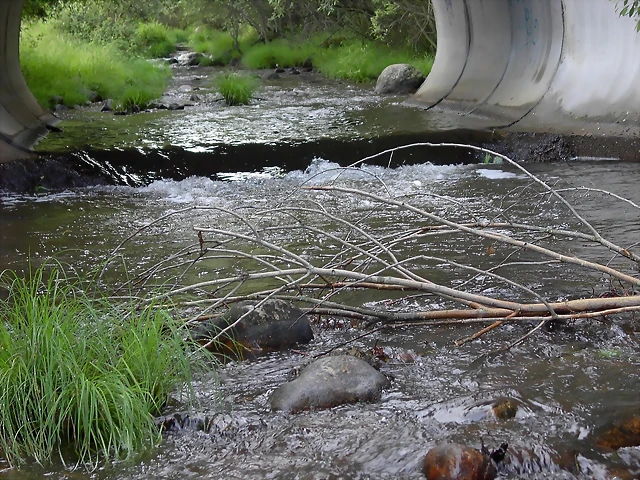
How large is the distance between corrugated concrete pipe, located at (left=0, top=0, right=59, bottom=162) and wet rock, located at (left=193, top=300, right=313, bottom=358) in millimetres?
6526

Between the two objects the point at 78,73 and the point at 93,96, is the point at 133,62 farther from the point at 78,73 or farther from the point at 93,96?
the point at 93,96

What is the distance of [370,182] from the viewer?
9.19 m

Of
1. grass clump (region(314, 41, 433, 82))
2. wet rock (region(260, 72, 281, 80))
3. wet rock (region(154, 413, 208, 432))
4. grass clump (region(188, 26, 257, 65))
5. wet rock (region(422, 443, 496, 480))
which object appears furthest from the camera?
grass clump (region(188, 26, 257, 65))

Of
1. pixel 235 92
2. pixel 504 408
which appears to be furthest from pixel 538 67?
pixel 504 408

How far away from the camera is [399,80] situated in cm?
1700

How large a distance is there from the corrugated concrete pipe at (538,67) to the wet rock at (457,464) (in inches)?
282

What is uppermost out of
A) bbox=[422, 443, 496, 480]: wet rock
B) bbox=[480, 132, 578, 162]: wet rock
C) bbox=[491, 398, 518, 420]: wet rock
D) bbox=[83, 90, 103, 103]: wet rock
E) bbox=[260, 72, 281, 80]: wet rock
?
bbox=[83, 90, 103, 103]: wet rock

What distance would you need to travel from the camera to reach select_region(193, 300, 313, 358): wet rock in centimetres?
416

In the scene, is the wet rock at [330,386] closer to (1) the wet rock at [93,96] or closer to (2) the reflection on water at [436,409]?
(2) the reflection on water at [436,409]

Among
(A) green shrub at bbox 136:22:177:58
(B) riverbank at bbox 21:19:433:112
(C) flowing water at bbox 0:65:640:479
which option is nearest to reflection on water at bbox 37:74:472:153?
(B) riverbank at bbox 21:19:433:112

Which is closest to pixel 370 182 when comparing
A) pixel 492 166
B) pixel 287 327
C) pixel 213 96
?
pixel 492 166

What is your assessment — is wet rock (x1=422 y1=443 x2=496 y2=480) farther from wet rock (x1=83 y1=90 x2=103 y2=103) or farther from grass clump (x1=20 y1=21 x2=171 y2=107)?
wet rock (x1=83 y1=90 x2=103 y2=103)

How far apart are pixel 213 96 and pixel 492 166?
9.54 metres

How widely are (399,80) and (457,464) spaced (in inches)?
585
